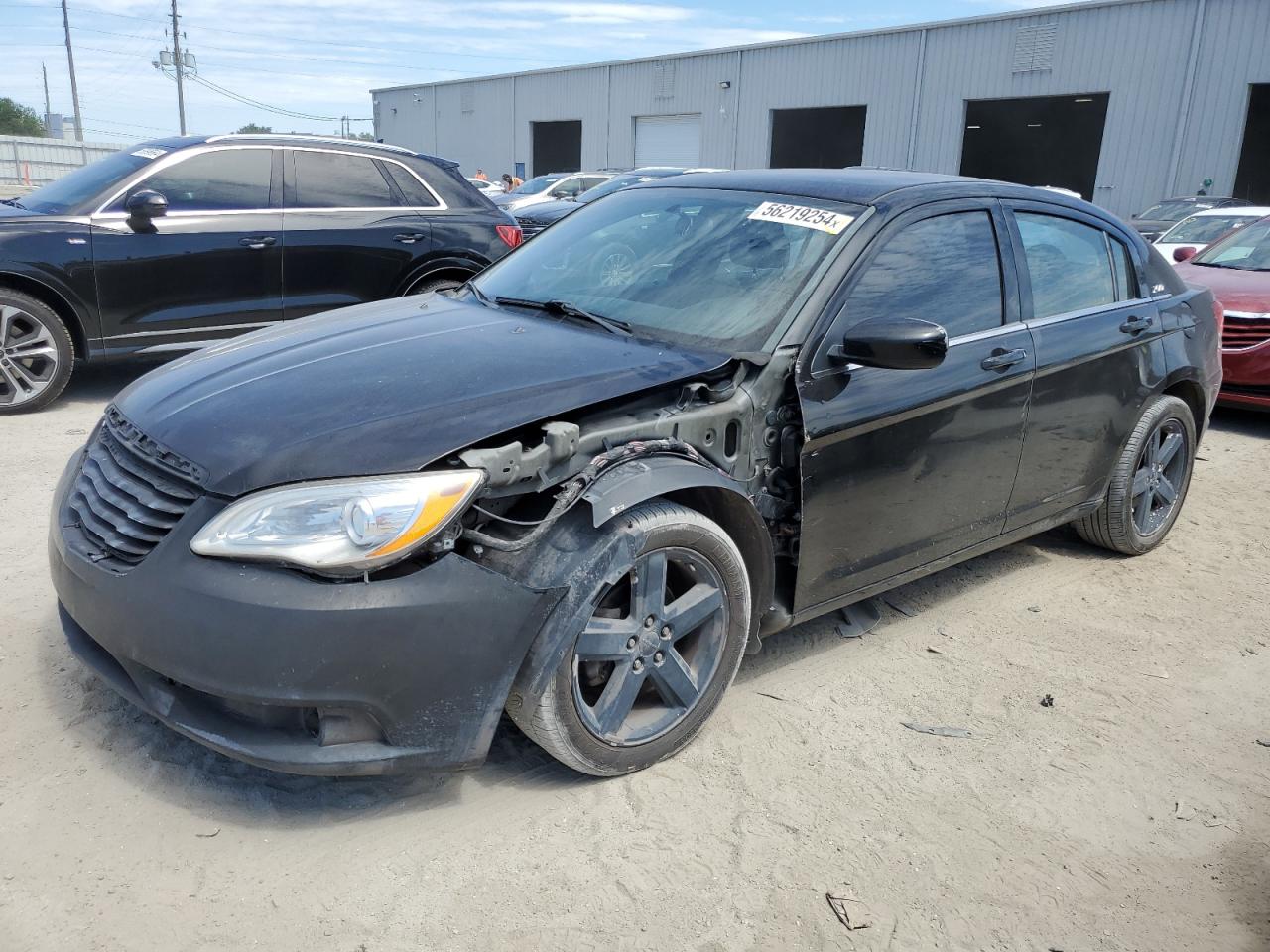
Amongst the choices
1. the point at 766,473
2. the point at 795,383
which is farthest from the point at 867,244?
the point at 766,473

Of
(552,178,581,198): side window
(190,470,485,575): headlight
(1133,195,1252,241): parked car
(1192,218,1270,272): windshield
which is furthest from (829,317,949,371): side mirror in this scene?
(552,178,581,198): side window

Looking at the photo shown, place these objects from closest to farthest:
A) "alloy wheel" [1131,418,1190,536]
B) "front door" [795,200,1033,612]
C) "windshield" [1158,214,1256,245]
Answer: "front door" [795,200,1033,612] → "alloy wheel" [1131,418,1190,536] → "windshield" [1158,214,1256,245]

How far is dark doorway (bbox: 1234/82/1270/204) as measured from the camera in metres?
26.3

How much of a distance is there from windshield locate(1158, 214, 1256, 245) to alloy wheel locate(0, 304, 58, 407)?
13.0 metres

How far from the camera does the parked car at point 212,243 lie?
6.59m

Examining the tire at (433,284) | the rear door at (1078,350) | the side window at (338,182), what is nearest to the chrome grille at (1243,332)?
the rear door at (1078,350)

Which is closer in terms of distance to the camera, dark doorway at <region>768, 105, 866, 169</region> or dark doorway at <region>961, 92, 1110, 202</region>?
dark doorway at <region>961, 92, 1110, 202</region>

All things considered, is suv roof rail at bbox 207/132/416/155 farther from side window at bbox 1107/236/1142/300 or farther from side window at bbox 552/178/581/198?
side window at bbox 552/178/581/198

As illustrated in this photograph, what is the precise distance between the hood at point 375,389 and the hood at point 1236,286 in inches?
240

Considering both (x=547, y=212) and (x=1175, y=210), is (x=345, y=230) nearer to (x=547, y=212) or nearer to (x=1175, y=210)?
(x=547, y=212)

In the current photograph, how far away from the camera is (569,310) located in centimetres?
351

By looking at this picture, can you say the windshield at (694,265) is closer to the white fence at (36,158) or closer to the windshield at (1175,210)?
the windshield at (1175,210)

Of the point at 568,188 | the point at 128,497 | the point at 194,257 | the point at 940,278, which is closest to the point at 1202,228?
the point at 568,188

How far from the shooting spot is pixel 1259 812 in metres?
3.01
